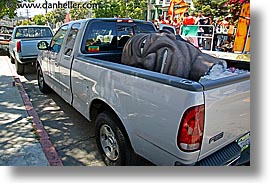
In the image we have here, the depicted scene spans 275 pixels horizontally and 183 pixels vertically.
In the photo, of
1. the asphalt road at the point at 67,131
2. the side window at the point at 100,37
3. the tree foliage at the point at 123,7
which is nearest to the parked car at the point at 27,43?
the asphalt road at the point at 67,131

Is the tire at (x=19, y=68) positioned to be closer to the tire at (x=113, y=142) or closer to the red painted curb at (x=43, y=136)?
the red painted curb at (x=43, y=136)

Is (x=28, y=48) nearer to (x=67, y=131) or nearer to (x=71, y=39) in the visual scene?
(x=71, y=39)

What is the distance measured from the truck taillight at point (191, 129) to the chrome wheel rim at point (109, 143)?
933 millimetres

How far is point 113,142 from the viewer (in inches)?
107

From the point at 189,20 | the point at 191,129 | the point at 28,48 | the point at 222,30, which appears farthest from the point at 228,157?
the point at 189,20

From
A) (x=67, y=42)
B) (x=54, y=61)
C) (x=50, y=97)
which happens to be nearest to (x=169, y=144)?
(x=67, y=42)

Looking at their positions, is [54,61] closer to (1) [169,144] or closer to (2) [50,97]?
(2) [50,97]

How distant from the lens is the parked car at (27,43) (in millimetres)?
7105

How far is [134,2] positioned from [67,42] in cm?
1409

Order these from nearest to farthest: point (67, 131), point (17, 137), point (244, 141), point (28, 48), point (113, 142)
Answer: point (244, 141)
point (113, 142)
point (17, 137)
point (67, 131)
point (28, 48)

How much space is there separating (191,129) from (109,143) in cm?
123

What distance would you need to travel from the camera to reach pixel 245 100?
2.14m

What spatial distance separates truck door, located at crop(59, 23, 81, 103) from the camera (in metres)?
3.67

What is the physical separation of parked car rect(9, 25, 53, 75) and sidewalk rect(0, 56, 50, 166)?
1910 mm
